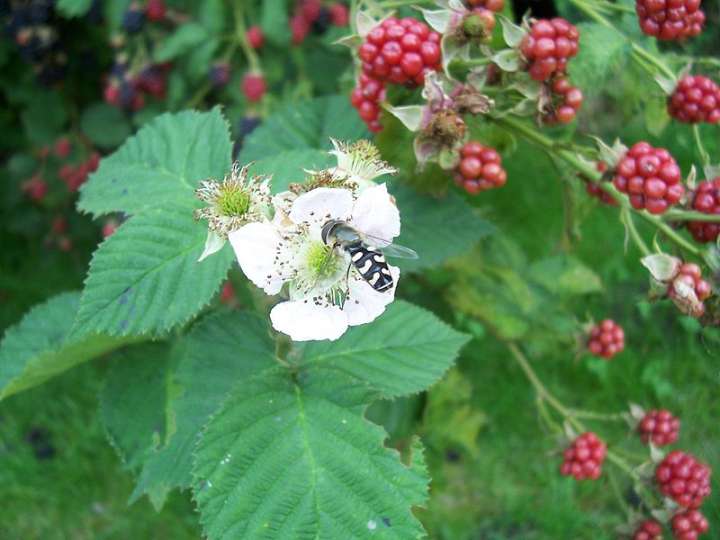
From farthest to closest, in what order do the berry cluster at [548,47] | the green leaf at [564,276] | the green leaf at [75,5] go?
the green leaf at [75,5] < the green leaf at [564,276] < the berry cluster at [548,47]

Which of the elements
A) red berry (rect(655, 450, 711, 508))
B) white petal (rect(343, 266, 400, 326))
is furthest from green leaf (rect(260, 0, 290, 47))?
red berry (rect(655, 450, 711, 508))

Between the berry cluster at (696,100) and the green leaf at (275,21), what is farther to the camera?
the green leaf at (275,21)

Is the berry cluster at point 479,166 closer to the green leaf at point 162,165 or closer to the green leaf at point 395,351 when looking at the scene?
the green leaf at point 395,351

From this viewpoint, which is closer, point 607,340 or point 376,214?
point 376,214

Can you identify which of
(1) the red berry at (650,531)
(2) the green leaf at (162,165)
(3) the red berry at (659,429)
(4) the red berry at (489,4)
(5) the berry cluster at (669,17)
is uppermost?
(4) the red berry at (489,4)

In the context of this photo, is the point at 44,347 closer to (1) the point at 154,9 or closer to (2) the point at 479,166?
(2) the point at 479,166

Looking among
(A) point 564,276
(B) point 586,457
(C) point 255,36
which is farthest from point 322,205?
(C) point 255,36

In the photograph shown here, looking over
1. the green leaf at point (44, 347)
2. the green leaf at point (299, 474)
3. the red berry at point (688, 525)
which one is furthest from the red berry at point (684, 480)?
the green leaf at point (44, 347)
